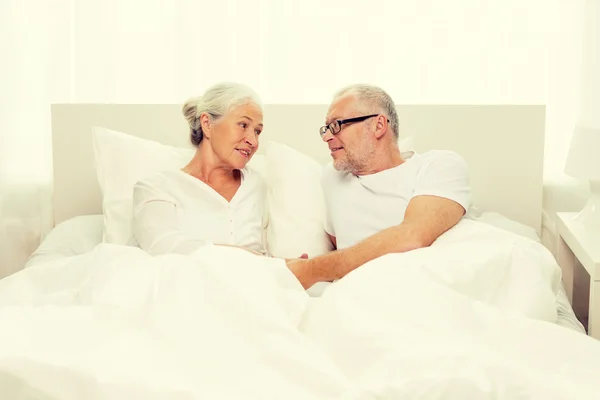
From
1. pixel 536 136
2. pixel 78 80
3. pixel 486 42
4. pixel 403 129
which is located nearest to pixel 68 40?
pixel 78 80

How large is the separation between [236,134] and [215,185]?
0.58 ft

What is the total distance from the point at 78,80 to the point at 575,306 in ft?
6.83

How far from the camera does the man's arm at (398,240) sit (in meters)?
2.10

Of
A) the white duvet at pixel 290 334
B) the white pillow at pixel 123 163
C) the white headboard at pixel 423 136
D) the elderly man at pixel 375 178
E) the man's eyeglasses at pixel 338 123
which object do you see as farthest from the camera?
the white headboard at pixel 423 136

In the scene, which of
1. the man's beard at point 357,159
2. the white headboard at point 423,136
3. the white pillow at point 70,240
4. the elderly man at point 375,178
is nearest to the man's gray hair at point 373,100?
the elderly man at point 375,178

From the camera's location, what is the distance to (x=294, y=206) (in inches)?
97.8

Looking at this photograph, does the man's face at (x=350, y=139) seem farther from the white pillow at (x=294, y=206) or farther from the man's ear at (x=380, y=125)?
the white pillow at (x=294, y=206)

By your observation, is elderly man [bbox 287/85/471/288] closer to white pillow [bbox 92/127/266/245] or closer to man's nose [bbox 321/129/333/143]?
man's nose [bbox 321/129/333/143]

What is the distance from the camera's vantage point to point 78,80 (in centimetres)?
302

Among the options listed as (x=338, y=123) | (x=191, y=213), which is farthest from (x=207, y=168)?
(x=338, y=123)

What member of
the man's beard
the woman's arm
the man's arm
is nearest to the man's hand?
the man's arm

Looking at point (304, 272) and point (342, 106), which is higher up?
point (342, 106)

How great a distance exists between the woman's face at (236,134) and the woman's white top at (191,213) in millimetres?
91

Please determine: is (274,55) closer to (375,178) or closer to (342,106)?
(342,106)
